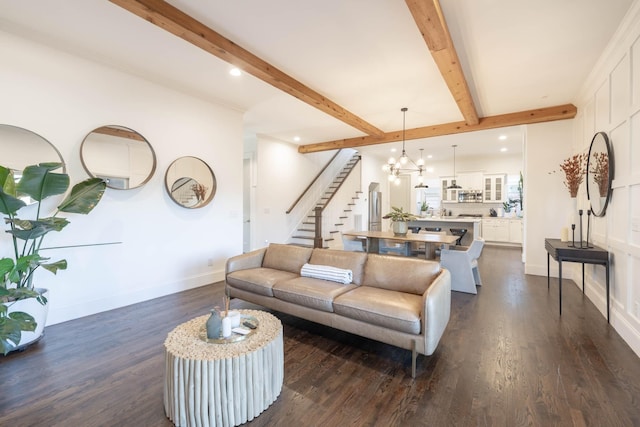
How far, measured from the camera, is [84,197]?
2.80 metres

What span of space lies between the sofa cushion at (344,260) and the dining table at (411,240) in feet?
Result: 4.83

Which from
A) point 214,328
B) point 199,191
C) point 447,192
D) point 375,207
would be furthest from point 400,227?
point 447,192

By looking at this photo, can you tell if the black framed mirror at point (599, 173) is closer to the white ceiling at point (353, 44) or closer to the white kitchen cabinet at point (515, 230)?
the white ceiling at point (353, 44)

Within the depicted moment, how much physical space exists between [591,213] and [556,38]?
2332mm

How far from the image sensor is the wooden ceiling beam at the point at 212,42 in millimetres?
2350

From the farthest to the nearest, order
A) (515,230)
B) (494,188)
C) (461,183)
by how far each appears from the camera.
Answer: (461,183)
(494,188)
(515,230)

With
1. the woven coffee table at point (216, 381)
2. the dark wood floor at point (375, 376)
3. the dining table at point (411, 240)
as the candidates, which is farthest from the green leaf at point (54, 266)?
the dining table at point (411, 240)

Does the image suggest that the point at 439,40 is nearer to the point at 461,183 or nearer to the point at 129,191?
the point at 129,191

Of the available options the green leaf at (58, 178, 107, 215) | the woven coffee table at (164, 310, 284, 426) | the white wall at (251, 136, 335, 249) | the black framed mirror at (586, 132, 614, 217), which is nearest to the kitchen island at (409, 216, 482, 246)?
the black framed mirror at (586, 132, 614, 217)

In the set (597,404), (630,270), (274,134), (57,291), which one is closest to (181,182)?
(57,291)

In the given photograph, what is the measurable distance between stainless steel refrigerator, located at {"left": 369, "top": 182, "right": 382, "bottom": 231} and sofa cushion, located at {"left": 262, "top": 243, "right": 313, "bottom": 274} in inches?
242

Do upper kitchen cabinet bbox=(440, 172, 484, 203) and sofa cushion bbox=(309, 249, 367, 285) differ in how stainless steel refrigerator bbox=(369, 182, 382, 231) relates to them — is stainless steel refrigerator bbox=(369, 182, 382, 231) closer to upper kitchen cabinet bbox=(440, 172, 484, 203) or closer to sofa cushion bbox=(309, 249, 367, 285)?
upper kitchen cabinet bbox=(440, 172, 484, 203)

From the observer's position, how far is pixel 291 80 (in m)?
3.75

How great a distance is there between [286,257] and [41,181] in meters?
2.51
